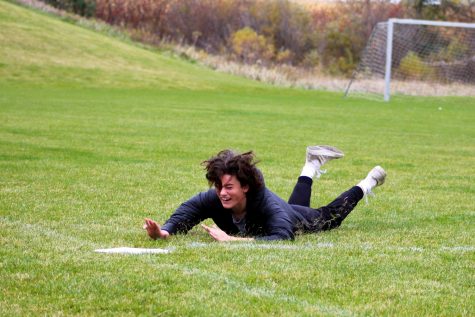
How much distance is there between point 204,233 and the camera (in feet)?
27.0

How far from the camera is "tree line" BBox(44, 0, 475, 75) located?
63.5 metres

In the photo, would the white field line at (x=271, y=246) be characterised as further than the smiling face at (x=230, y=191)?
No

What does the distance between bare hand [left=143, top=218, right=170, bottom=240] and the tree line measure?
53.3 m

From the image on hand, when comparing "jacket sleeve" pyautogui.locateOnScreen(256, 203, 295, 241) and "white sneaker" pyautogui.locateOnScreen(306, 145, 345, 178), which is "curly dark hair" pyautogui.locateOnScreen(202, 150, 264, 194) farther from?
"white sneaker" pyautogui.locateOnScreen(306, 145, 345, 178)

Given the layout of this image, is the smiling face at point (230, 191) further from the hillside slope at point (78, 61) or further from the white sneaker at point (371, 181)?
the hillside slope at point (78, 61)

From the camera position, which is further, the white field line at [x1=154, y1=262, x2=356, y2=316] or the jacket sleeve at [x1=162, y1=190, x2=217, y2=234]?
the jacket sleeve at [x1=162, y1=190, x2=217, y2=234]

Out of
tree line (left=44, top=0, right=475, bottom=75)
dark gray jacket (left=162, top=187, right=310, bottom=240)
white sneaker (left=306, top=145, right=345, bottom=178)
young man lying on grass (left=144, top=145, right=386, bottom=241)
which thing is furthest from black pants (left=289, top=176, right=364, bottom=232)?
→ tree line (left=44, top=0, right=475, bottom=75)

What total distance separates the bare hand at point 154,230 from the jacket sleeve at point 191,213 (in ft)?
1.02

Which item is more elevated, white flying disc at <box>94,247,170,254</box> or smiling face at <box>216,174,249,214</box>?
smiling face at <box>216,174,249,214</box>

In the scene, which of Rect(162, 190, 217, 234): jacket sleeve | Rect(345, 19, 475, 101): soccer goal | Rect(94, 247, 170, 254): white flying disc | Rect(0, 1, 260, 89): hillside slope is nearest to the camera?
Rect(94, 247, 170, 254): white flying disc

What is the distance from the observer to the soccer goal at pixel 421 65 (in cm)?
4391

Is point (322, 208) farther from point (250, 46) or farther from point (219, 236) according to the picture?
point (250, 46)

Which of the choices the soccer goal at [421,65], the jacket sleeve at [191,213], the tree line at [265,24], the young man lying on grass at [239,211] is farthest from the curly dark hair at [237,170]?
the tree line at [265,24]

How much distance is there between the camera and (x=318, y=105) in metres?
34.9
